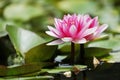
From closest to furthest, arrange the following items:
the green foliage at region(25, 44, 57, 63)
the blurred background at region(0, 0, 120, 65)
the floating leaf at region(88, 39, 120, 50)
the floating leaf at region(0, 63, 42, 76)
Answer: the floating leaf at region(0, 63, 42, 76)
the green foliage at region(25, 44, 57, 63)
the floating leaf at region(88, 39, 120, 50)
the blurred background at region(0, 0, 120, 65)

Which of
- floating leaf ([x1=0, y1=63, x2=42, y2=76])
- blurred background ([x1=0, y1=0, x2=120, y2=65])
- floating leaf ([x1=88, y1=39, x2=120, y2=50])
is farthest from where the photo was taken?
blurred background ([x1=0, y1=0, x2=120, y2=65])

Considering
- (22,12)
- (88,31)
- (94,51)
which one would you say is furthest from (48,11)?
(88,31)

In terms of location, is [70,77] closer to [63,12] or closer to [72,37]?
[72,37]

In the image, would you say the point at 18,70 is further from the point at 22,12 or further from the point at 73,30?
the point at 22,12

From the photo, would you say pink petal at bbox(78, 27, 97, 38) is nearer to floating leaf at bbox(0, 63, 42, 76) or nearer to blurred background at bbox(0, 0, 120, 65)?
floating leaf at bbox(0, 63, 42, 76)

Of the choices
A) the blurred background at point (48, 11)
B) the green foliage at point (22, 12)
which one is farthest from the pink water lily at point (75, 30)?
the green foliage at point (22, 12)

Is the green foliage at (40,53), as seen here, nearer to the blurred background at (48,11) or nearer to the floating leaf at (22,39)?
the floating leaf at (22,39)

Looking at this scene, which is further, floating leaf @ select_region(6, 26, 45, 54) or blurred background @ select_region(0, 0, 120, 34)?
blurred background @ select_region(0, 0, 120, 34)

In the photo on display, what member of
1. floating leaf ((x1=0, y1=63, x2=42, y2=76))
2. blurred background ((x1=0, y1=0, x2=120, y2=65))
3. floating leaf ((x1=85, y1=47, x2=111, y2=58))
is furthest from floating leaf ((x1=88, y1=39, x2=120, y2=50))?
blurred background ((x1=0, y1=0, x2=120, y2=65))
